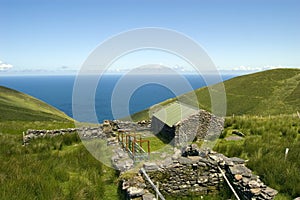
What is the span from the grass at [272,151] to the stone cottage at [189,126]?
916mm

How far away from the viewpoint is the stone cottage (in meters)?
15.4

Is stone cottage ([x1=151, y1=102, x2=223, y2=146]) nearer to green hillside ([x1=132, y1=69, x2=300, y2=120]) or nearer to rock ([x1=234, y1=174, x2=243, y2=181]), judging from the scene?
rock ([x1=234, y1=174, x2=243, y2=181])

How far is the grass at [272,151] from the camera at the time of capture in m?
8.22

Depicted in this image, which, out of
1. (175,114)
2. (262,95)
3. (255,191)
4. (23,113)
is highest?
(175,114)

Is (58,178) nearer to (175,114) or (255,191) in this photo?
(255,191)

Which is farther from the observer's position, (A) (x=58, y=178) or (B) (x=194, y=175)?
(A) (x=58, y=178)

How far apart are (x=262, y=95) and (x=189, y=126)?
173 feet

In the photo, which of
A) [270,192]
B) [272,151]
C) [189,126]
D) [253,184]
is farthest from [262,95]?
[270,192]

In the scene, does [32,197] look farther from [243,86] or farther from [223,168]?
[243,86]

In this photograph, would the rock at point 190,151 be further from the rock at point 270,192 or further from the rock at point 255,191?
the rock at point 270,192

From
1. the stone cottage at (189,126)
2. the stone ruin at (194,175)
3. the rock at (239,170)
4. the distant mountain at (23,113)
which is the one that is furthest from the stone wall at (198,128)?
the distant mountain at (23,113)

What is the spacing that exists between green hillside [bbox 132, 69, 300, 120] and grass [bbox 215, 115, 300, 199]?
108ft

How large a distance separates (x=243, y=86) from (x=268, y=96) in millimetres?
11717

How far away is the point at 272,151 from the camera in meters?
11.2
